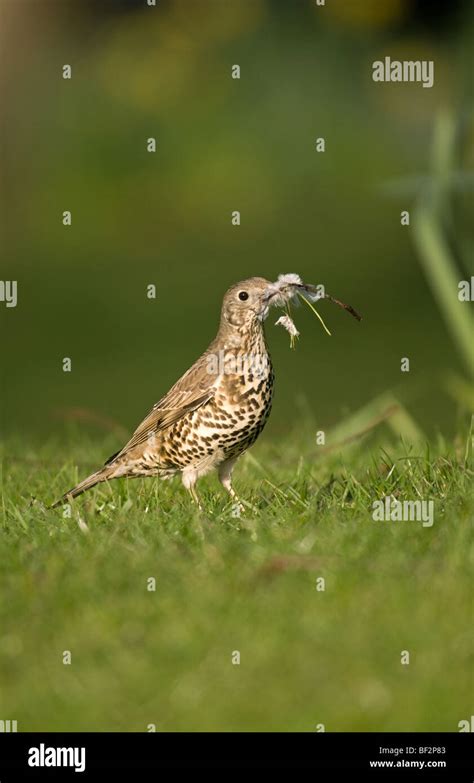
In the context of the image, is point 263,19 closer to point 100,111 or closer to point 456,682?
point 100,111

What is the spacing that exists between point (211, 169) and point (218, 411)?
1260 cm

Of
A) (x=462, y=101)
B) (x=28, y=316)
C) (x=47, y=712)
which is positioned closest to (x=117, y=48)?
(x=28, y=316)

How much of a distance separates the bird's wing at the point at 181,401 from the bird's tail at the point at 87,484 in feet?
0.25

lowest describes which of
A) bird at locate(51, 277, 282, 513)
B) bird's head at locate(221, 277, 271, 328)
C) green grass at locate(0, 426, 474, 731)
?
green grass at locate(0, 426, 474, 731)

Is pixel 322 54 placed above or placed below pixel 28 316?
above

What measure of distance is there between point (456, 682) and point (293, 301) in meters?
2.72

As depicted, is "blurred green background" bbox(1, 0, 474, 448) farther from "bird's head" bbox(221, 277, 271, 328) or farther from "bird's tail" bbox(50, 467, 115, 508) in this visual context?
"bird's head" bbox(221, 277, 271, 328)

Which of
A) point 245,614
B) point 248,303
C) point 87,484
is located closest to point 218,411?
point 248,303

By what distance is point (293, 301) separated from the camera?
6.73 m

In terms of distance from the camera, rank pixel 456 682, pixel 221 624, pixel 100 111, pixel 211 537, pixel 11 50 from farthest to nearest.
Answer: pixel 11 50
pixel 100 111
pixel 211 537
pixel 221 624
pixel 456 682

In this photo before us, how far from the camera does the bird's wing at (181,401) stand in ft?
21.8

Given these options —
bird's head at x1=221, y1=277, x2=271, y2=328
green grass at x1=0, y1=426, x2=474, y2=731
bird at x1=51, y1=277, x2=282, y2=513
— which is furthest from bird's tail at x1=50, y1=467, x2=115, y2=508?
bird's head at x1=221, y1=277, x2=271, y2=328

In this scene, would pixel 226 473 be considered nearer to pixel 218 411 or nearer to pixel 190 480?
pixel 190 480

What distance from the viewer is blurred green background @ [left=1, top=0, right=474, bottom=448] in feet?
55.0
